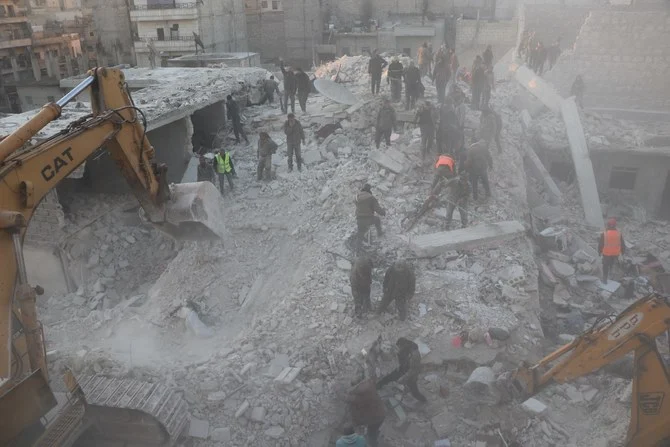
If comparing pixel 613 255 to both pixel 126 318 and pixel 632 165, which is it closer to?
pixel 632 165

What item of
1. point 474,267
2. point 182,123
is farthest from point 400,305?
point 182,123

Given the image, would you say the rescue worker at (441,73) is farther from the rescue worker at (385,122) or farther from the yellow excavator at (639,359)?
the yellow excavator at (639,359)

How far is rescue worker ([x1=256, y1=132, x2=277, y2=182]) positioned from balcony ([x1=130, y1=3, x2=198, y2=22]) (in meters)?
21.6

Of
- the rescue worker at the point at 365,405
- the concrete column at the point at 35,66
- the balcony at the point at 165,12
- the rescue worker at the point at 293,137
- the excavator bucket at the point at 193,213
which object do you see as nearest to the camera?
the rescue worker at the point at 365,405

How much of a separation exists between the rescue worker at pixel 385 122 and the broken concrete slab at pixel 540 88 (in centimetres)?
837

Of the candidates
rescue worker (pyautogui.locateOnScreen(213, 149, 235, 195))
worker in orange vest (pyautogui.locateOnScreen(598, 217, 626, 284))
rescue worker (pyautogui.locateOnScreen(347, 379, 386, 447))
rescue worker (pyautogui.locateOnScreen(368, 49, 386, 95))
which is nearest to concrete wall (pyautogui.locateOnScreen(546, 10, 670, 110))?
rescue worker (pyautogui.locateOnScreen(368, 49, 386, 95))

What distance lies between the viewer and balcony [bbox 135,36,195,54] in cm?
3209

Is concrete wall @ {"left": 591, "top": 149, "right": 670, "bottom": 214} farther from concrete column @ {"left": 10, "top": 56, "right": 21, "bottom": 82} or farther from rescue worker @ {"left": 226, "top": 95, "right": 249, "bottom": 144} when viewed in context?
concrete column @ {"left": 10, "top": 56, "right": 21, "bottom": 82}

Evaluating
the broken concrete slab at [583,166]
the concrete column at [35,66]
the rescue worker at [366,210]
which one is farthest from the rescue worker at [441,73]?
the concrete column at [35,66]

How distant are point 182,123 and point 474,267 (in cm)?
928

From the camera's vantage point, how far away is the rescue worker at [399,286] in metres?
8.15

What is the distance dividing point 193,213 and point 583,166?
43.1 ft

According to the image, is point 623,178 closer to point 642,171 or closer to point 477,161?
point 642,171

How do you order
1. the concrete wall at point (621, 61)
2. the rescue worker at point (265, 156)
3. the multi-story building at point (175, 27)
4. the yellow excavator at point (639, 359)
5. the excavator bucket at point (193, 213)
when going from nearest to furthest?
1. the yellow excavator at point (639, 359)
2. the excavator bucket at point (193, 213)
3. the rescue worker at point (265, 156)
4. the concrete wall at point (621, 61)
5. the multi-story building at point (175, 27)
